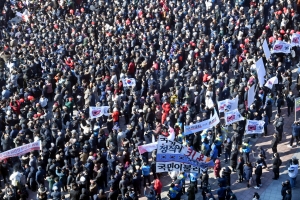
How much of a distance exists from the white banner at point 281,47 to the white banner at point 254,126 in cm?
585

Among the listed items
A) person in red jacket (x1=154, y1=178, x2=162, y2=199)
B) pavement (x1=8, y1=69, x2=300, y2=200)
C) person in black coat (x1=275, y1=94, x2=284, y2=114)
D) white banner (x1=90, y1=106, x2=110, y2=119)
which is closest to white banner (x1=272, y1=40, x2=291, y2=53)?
person in black coat (x1=275, y1=94, x2=284, y2=114)

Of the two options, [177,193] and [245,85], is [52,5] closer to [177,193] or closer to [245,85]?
[245,85]

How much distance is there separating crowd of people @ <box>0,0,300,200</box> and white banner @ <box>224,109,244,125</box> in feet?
1.20

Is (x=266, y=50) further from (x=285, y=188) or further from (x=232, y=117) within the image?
(x=285, y=188)

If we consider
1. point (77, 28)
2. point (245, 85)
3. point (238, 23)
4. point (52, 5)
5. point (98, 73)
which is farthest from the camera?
point (52, 5)

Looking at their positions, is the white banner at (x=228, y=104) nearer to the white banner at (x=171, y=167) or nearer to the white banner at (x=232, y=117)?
the white banner at (x=232, y=117)

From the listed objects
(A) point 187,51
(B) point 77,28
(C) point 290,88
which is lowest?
(C) point 290,88

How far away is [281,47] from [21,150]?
13.2 metres

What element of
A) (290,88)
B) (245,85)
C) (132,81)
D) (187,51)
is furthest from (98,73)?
(290,88)

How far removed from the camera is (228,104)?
73.4 ft

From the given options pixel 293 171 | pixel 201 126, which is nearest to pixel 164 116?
pixel 201 126

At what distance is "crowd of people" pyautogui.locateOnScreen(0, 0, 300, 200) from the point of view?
19703 millimetres

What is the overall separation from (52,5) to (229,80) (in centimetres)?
1568

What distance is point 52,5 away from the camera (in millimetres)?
35875
